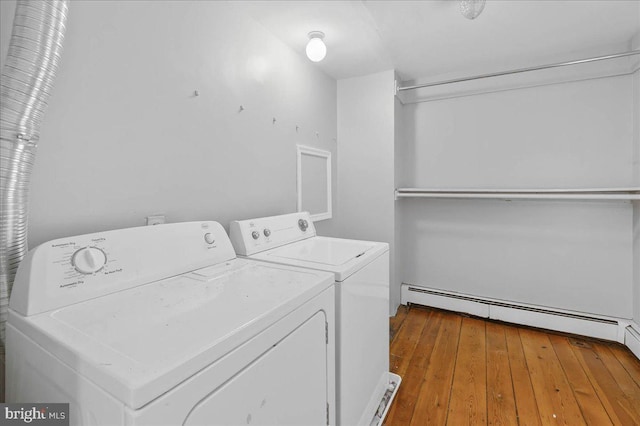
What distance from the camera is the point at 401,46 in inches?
87.5

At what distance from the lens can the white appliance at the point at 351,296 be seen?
117 centimetres

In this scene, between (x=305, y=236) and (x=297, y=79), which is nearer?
(x=305, y=236)

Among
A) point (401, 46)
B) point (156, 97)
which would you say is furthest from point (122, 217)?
point (401, 46)

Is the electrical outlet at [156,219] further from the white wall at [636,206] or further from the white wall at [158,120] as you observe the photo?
the white wall at [636,206]

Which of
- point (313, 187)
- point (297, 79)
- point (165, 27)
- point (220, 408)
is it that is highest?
point (297, 79)

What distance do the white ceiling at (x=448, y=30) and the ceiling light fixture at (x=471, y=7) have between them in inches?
4.4

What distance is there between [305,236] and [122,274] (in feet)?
3.71

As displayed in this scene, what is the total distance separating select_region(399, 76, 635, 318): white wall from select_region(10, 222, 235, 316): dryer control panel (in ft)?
7.39

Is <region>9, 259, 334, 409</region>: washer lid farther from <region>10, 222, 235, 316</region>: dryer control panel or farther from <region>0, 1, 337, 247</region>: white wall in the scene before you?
<region>0, 1, 337, 247</region>: white wall

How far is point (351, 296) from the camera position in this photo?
1212mm

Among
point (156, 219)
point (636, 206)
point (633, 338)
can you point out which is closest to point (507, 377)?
point (633, 338)

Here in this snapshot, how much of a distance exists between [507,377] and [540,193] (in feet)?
4.42

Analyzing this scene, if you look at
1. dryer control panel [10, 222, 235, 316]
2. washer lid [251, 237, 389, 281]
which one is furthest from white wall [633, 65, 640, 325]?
dryer control panel [10, 222, 235, 316]

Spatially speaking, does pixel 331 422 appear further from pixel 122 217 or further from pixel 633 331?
pixel 633 331
